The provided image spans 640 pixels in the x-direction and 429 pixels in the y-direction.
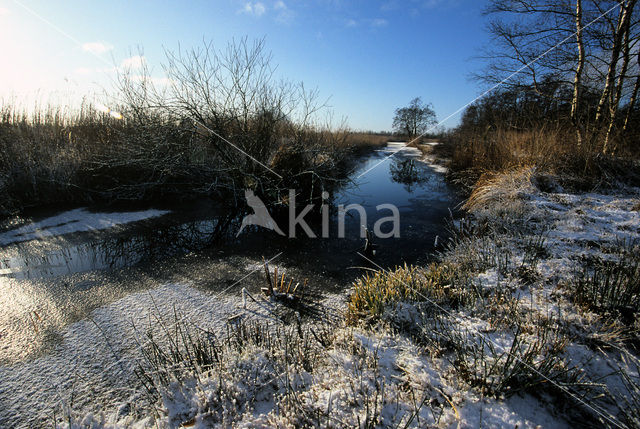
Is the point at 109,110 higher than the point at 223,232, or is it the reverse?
the point at 109,110

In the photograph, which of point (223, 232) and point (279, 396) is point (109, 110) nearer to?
point (223, 232)

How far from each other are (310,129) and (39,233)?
7223mm

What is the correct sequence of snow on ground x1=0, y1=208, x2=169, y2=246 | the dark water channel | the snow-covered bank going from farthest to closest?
snow on ground x1=0, y1=208, x2=169, y2=246
the dark water channel
the snow-covered bank

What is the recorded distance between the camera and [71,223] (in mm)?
6254

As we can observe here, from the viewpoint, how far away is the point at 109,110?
9008mm

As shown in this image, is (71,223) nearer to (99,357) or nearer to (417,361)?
(99,357)

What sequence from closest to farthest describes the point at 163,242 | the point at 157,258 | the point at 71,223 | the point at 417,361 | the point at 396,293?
the point at 417,361
the point at 396,293
the point at 157,258
the point at 163,242
the point at 71,223

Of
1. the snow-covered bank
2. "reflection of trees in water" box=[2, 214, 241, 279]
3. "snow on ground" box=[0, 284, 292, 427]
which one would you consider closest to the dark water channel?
"reflection of trees in water" box=[2, 214, 241, 279]

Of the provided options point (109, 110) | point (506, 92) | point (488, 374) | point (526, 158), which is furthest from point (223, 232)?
point (506, 92)

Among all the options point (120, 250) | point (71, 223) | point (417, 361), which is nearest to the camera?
A: point (417, 361)

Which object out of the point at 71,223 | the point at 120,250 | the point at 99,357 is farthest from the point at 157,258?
the point at 71,223

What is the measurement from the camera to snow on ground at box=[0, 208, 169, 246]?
5504 mm

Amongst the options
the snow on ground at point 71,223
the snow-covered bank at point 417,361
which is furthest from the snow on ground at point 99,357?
the snow on ground at point 71,223

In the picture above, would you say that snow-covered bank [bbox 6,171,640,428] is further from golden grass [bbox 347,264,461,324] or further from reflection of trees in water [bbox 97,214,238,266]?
reflection of trees in water [bbox 97,214,238,266]
